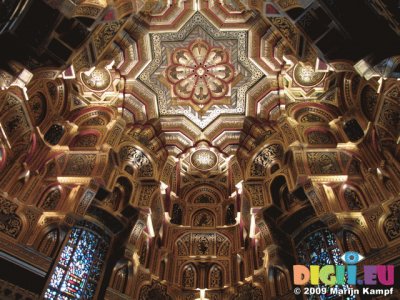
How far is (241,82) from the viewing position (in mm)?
14039

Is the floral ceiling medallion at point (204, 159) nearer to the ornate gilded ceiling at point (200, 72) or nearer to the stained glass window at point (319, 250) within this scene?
the ornate gilded ceiling at point (200, 72)

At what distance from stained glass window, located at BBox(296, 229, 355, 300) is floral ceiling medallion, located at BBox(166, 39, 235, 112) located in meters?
6.74

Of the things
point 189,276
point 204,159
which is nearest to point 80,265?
point 189,276

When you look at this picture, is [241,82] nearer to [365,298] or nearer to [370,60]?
[370,60]

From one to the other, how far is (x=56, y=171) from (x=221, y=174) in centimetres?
748

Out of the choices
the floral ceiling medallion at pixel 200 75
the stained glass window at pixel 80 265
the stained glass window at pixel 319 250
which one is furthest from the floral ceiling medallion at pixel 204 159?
the stained glass window at pixel 319 250

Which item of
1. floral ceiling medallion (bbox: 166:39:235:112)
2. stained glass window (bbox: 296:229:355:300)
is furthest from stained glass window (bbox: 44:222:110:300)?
floral ceiling medallion (bbox: 166:39:235:112)

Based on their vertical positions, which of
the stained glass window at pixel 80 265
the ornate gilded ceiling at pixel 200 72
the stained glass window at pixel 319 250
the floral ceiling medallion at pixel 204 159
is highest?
the ornate gilded ceiling at pixel 200 72

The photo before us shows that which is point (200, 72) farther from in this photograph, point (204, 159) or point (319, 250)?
point (319, 250)

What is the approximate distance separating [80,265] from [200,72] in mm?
8961

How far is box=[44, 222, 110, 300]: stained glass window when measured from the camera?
357 inches

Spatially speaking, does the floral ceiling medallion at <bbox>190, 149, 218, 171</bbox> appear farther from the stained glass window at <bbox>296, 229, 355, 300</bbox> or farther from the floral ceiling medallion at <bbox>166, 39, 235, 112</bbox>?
the stained glass window at <bbox>296, 229, 355, 300</bbox>

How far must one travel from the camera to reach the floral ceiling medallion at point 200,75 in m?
13.8

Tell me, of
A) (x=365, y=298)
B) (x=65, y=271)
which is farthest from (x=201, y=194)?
(x=365, y=298)
